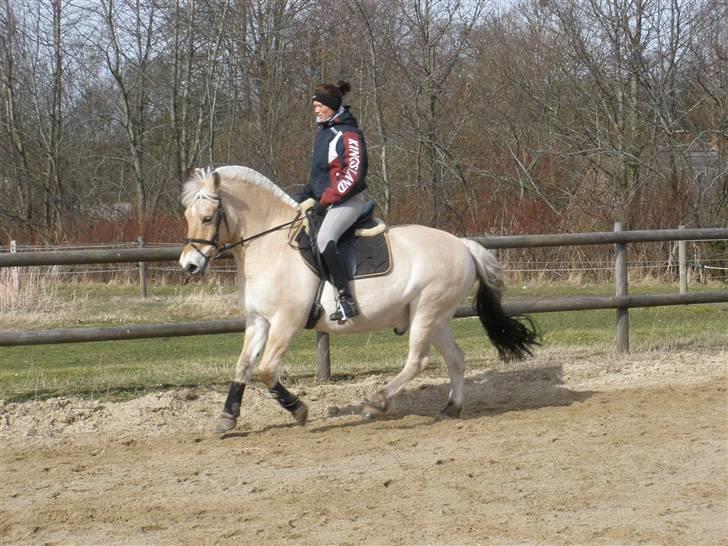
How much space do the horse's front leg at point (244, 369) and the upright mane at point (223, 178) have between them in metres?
0.98

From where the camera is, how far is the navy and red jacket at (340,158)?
7.29 metres

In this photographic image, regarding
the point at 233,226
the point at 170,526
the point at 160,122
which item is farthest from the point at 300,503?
the point at 160,122

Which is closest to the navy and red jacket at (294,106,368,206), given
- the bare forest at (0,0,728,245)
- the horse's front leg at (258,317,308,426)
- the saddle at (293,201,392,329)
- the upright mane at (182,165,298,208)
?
the saddle at (293,201,392,329)

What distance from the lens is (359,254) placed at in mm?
7414

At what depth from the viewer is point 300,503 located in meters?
5.38

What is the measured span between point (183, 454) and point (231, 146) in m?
27.8

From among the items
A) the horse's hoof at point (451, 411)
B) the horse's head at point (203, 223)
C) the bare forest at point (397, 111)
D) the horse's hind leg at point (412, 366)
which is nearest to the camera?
the horse's head at point (203, 223)

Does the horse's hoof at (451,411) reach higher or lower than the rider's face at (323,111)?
lower

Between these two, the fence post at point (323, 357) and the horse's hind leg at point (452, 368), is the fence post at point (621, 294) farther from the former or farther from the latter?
the fence post at point (323, 357)

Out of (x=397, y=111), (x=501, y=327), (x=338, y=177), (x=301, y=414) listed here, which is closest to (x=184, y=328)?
(x=301, y=414)

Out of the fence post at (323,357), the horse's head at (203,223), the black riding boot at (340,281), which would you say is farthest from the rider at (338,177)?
the fence post at (323,357)

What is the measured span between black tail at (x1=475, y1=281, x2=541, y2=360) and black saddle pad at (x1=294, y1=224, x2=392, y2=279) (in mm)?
1151

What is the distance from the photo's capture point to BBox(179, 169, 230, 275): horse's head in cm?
709

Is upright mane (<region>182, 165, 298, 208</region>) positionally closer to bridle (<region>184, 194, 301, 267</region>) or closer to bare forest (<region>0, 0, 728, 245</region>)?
bridle (<region>184, 194, 301, 267</region>)
